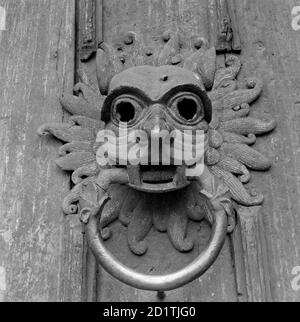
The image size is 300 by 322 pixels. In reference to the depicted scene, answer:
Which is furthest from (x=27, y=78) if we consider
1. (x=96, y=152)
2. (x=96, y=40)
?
(x=96, y=152)

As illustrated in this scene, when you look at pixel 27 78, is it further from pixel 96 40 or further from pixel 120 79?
pixel 120 79

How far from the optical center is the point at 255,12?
1.40 meters

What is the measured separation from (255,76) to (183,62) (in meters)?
0.17

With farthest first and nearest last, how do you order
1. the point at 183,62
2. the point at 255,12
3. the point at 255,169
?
the point at 255,12, the point at 183,62, the point at 255,169

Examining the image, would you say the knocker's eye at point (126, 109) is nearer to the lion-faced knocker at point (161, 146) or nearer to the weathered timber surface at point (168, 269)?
the lion-faced knocker at point (161, 146)

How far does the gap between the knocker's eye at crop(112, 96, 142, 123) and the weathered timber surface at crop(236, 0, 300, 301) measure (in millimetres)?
303

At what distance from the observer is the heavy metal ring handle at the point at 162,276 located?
0.91m

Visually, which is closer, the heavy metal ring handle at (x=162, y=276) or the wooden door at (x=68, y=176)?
the heavy metal ring handle at (x=162, y=276)

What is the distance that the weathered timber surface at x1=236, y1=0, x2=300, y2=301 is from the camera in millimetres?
1093

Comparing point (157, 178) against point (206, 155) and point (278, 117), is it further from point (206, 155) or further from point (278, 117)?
point (278, 117)

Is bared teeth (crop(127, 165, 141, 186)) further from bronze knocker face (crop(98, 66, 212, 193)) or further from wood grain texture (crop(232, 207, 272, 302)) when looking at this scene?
wood grain texture (crop(232, 207, 272, 302))

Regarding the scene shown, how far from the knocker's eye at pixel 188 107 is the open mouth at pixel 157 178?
0.11m

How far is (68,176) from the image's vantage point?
1203mm

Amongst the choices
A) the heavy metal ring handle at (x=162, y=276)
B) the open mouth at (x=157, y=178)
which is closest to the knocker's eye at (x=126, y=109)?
the open mouth at (x=157, y=178)
